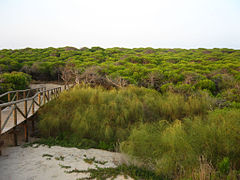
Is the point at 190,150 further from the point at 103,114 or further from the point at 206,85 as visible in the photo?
the point at 206,85

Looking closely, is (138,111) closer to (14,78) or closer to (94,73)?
(94,73)

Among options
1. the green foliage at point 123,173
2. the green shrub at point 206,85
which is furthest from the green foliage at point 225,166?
the green shrub at point 206,85

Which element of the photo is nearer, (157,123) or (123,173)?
(123,173)

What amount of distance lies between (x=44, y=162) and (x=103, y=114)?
3.78m

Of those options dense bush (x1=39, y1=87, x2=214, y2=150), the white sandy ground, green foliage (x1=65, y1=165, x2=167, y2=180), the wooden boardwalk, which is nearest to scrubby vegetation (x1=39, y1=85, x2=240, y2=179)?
dense bush (x1=39, y1=87, x2=214, y2=150)

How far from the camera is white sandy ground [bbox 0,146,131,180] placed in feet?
14.5

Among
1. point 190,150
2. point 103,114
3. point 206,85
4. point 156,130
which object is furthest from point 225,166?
point 206,85

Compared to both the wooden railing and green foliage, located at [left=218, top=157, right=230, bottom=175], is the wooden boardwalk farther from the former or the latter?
green foliage, located at [left=218, top=157, right=230, bottom=175]

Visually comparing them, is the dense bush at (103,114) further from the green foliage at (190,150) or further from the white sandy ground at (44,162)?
the green foliage at (190,150)

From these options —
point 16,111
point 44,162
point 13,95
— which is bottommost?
point 44,162

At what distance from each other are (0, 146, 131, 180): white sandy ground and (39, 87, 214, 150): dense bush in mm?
1046

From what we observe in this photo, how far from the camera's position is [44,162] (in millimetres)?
5152

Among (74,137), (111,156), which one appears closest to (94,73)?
(74,137)

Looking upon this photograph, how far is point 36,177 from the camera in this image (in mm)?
4367
